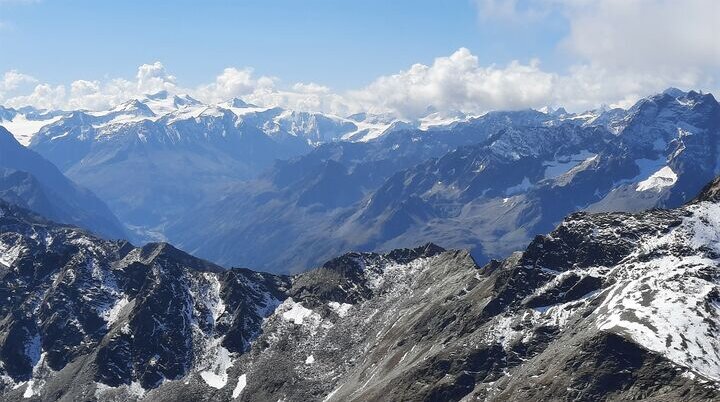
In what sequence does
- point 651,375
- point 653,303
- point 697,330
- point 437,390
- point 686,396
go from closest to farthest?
point 686,396, point 651,375, point 697,330, point 653,303, point 437,390

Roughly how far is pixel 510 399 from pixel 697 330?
42.7 metres

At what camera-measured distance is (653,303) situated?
186 meters

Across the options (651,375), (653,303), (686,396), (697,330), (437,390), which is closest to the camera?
(686,396)

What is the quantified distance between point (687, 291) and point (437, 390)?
63759 mm

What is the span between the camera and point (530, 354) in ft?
647

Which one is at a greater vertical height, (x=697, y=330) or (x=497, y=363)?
(x=697, y=330)

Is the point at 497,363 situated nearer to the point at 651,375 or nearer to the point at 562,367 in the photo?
the point at 562,367

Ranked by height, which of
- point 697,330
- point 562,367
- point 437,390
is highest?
point 697,330

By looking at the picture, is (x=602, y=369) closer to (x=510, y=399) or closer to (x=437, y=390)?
(x=510, y=399)

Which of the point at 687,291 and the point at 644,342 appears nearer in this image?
the point at 644,342

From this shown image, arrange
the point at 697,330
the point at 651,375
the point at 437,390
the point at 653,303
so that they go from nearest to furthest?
the point at 651,375 → the point at 697,330 → the point at 653,303 → the point at 437,390

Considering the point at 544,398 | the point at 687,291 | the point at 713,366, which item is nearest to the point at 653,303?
the point at 687,291

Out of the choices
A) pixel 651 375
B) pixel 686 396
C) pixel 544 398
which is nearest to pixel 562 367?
pixel 544 398

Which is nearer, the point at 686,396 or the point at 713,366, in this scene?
the point at 686,396
